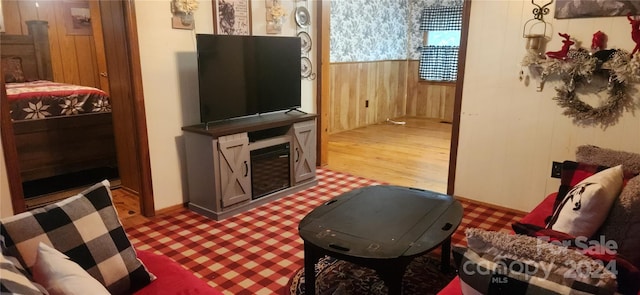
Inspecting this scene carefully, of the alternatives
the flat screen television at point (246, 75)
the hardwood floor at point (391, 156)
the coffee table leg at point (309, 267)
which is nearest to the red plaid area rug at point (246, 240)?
the coffee table leg at point (309, 267)

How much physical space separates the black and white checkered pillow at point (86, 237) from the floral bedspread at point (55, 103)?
3.10m

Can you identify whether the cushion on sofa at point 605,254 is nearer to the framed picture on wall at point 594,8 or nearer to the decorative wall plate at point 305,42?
the framed picture on wall at point 594,8

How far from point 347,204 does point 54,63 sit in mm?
5910

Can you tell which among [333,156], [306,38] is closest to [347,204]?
[306,38]

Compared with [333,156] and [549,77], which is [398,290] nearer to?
[549,77]

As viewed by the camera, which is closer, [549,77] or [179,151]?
[549,77]

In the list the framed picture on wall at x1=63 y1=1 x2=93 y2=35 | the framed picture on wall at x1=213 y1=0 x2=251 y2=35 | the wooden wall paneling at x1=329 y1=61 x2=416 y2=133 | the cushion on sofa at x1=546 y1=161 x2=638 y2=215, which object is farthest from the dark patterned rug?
the framed picture on wall at x1=63 y1=1 x2=93 y2=35

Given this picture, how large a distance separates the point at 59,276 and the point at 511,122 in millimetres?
3090

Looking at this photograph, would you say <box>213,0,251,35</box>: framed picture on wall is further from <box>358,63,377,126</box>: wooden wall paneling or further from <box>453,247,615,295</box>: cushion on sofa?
<box>358,63,377,126</box>: wooden wall paneling

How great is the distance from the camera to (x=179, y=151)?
3391 millimetres

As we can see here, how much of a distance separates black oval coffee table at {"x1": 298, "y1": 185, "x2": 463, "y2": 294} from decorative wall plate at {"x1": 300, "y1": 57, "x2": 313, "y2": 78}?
2.01m

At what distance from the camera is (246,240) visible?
289 cm

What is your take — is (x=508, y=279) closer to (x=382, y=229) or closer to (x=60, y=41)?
(x=382, y=229)

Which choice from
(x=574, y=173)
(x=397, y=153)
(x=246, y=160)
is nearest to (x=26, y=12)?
(x=246, y=160)
